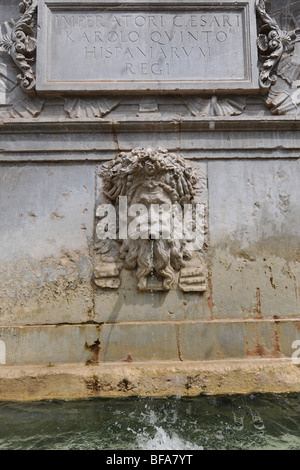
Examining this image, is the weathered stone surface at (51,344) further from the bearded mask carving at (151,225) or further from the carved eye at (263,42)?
the carved eye at (263,42)

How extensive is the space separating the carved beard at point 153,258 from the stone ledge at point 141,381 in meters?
0.76

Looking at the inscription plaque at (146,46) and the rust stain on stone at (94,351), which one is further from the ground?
the inscription plaque at (146,46)

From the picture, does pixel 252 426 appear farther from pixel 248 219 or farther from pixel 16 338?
pixel 16 338

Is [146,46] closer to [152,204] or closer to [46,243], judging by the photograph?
[152,204]

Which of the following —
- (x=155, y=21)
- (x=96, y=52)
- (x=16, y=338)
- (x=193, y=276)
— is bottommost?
(x=16, y=338)

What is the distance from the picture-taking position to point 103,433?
8.34ft

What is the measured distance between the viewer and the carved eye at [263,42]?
3977 millimetres

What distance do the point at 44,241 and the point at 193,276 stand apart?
1460mm

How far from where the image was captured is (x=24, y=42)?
3.94 metres

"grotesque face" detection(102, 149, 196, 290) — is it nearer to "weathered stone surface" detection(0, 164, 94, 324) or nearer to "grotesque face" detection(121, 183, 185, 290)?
"grotesque face" detection(121, 183, 185, 290)

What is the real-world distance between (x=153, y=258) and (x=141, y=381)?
3.50 feet

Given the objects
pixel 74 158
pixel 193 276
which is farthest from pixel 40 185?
pixel 193 276

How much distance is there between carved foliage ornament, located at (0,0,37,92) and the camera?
387 cm

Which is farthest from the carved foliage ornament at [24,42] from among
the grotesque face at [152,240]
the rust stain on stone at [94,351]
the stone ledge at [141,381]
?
the stone ledge at [141,381]
